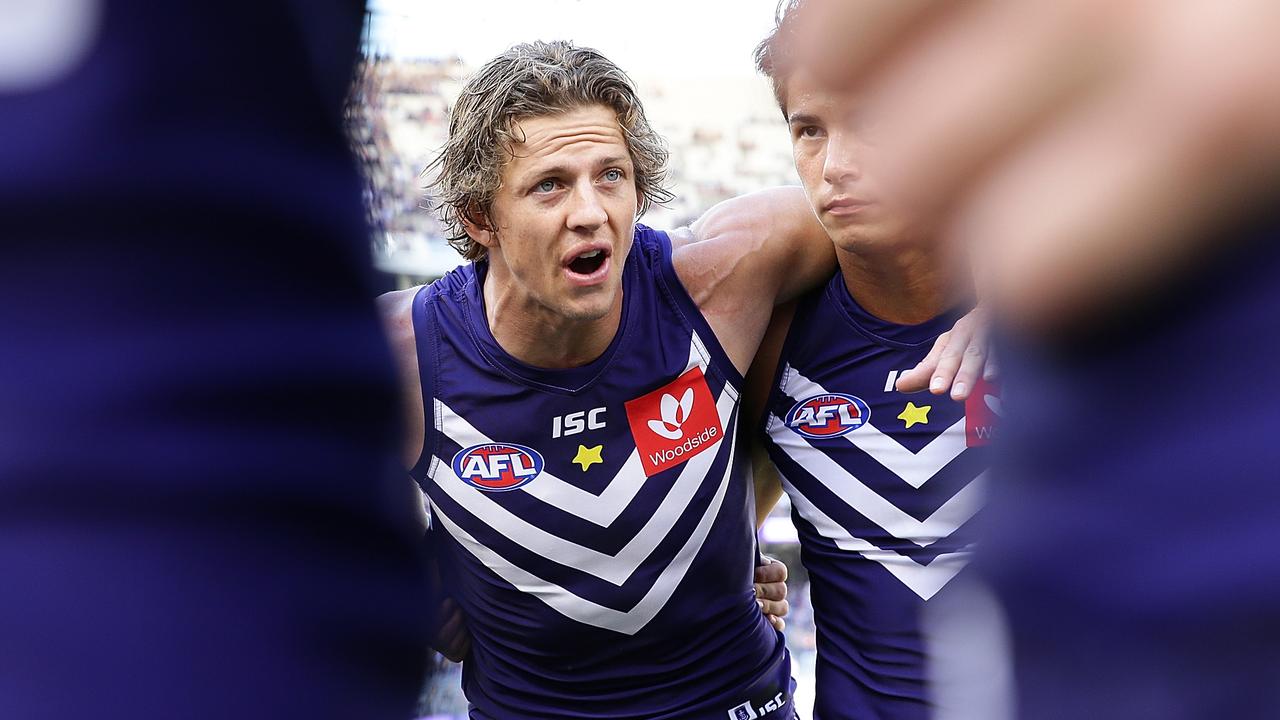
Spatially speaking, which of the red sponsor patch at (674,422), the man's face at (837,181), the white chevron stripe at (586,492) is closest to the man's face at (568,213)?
the red sponsor patch at (674,422)

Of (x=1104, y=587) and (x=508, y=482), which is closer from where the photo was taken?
(x=1104, y=587)

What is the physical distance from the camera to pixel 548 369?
2666mm

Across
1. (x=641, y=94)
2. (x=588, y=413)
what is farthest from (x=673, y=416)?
(x=641, y=94)

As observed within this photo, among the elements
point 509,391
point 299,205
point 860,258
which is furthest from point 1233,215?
point 509,391

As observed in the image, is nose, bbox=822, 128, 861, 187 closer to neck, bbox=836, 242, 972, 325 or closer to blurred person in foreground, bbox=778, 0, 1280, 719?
neck, bbox=836, 242, 972, 325

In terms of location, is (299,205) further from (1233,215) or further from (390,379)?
(1233,215)

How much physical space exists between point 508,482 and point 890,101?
221cm

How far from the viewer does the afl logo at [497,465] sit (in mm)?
2660

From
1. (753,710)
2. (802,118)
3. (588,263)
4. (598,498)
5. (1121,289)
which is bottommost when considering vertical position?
(753,710)

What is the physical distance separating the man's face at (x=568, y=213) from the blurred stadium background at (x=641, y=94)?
1.00 feet

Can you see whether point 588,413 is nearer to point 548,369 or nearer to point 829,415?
point 548,369

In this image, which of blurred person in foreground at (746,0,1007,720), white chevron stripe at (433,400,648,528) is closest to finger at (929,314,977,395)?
blurred person in foreground at (746,0,1007,720)

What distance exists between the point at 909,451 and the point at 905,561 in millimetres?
255

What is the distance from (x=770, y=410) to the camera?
2.79 meters
